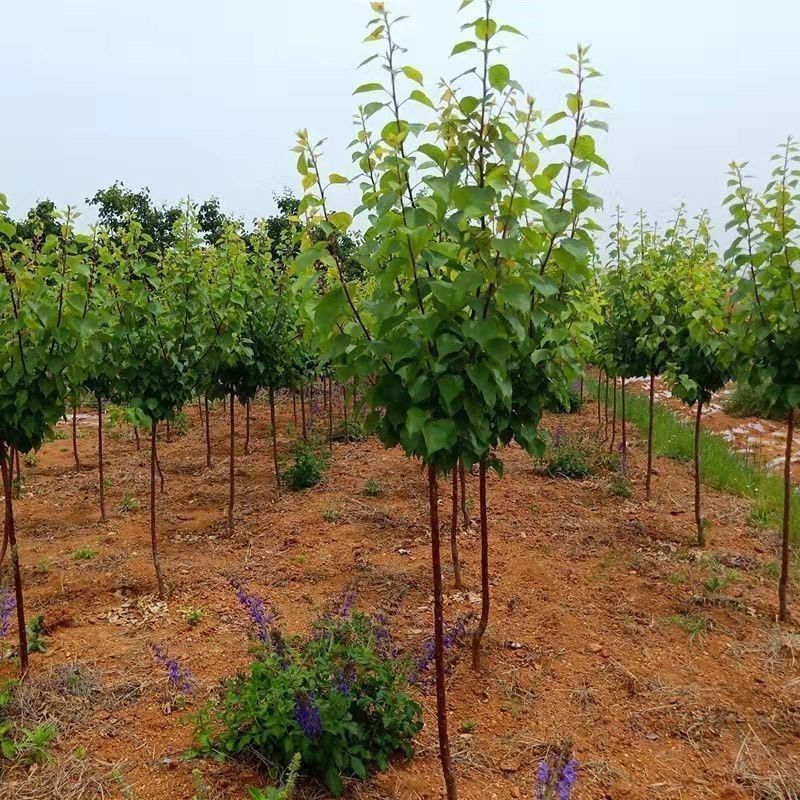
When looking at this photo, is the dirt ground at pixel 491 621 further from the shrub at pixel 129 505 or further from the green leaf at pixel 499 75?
the green leaf at pixel 499 75

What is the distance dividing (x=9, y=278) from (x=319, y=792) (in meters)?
3.06

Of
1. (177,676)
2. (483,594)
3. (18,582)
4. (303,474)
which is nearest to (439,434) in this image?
(483,594)

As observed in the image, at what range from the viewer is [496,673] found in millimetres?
4289

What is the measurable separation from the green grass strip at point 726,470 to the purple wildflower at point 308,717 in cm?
522

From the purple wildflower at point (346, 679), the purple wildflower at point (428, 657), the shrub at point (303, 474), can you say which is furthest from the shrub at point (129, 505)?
the purple wildflower at point (346, 679)

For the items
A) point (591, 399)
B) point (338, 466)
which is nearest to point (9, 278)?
point (338, 466)

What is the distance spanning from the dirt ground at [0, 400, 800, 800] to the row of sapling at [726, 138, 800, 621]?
1.84m

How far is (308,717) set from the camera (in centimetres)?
304

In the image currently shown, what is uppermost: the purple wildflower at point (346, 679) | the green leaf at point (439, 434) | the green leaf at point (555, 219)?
the green leaf at point (555, 219)

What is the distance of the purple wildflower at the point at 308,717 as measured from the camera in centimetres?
303

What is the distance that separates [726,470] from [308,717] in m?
7.00

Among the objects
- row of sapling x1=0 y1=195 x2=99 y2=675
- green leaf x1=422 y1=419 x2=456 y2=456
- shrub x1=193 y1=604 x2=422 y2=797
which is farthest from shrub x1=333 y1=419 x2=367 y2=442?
green leaf x1=422 y1=419 x2=456 y2=456

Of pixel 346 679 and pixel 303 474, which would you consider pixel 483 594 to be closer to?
pixel 346 679

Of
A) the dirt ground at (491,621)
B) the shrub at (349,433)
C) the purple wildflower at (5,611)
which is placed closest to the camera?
the dirt ground at (491,621)
